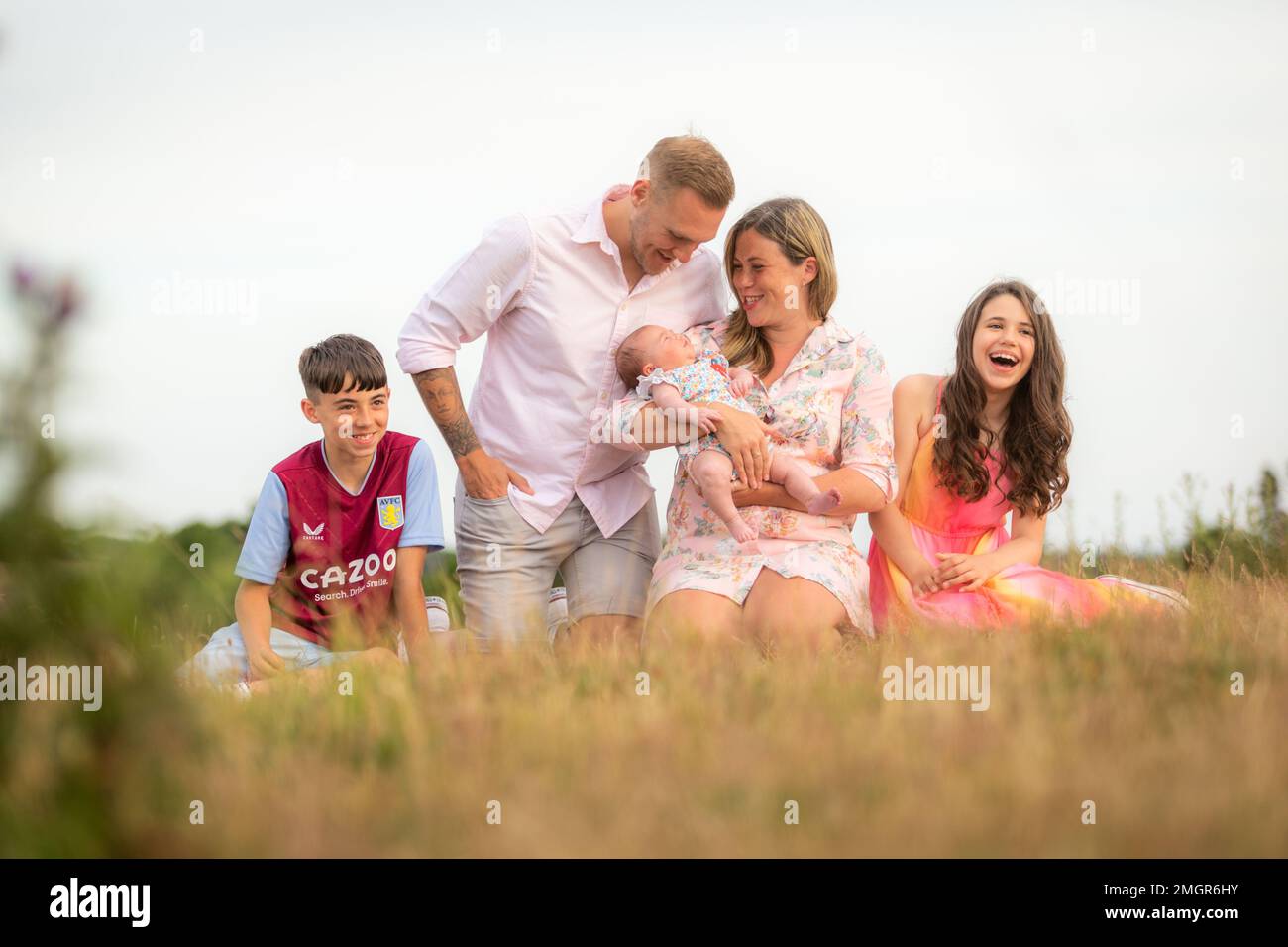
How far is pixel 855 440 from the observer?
574 centimetres

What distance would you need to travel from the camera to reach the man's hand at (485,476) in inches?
235

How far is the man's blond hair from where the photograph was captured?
5504mm

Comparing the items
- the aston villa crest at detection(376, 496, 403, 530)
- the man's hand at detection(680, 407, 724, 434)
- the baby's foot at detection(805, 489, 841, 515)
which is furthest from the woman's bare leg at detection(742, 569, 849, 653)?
the aston villa crest at detection(376, 496, 403, 530)

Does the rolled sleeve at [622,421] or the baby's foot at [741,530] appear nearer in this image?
the baby's foot at [741,530]

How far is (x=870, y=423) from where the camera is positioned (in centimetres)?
574

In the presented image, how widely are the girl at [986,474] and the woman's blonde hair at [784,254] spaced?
74 cm

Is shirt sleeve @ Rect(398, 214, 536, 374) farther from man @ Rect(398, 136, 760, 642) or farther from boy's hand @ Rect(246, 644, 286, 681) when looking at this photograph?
boy's hand @ Rect(246, 644, 286, 681)

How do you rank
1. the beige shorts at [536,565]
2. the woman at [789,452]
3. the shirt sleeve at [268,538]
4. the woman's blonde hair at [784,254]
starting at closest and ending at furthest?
the woman at [789,452], the shirt sleeve at [268,538], the woman's blonde hair at [784,254], the beige shorts at [536,565]

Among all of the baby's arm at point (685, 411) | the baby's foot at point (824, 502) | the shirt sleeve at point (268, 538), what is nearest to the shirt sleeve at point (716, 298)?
the baby's arm at point (685, 411)

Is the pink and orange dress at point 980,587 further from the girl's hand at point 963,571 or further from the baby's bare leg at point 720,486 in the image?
the baby's bare leg at point 720,486

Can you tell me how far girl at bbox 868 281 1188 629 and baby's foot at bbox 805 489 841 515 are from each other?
1.69 feet
